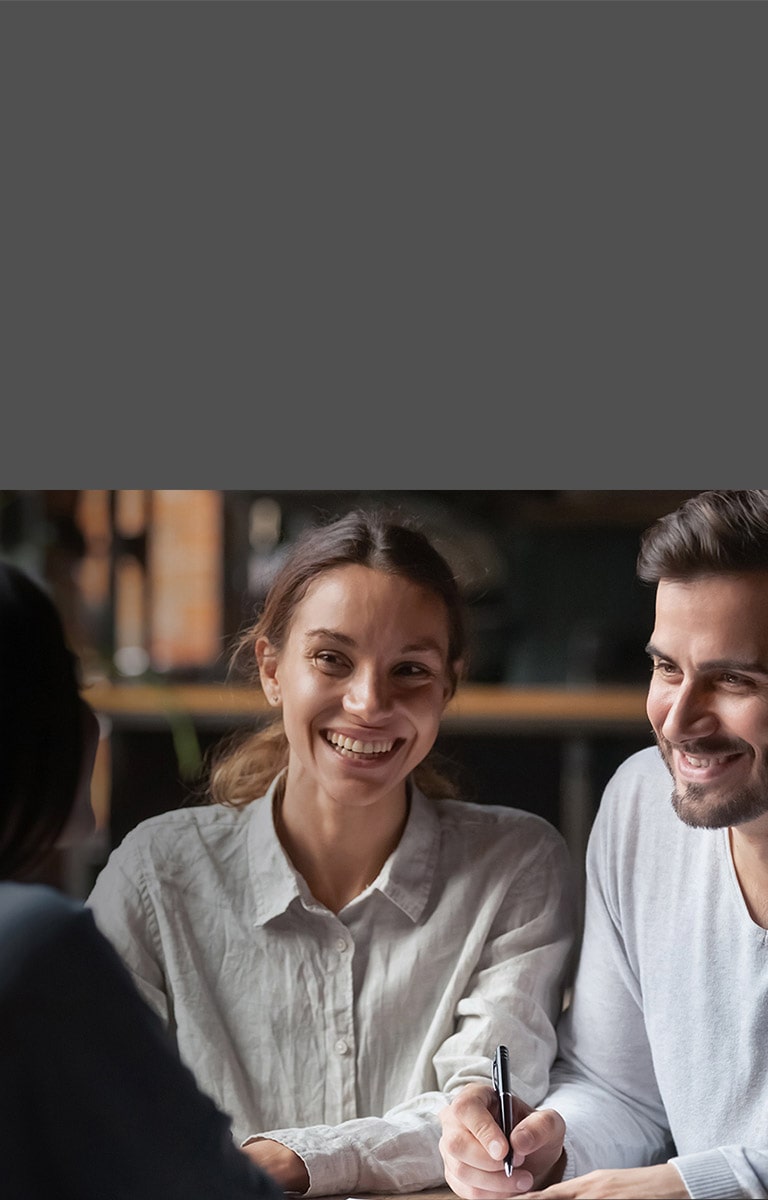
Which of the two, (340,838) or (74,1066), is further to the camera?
(340,838)

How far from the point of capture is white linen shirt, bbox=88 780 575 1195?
3.38 feet

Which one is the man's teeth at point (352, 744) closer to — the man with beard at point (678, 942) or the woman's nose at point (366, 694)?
the woman's nose at point (366, 694)

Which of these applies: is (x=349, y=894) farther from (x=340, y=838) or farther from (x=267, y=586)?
(x=267, y=586)

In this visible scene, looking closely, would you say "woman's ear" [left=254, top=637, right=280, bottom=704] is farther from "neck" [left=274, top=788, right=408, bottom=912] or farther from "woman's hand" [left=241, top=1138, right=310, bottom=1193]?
"woman's hand" [left=241, top=1138, right=310, bottom=1193]

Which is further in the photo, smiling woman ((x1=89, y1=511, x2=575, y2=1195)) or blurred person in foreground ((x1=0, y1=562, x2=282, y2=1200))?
smiling woman ((x1=89, y1=511, x2=575, y2=1195))

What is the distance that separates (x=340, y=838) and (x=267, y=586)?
0.67ft

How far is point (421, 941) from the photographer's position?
3.47 ft

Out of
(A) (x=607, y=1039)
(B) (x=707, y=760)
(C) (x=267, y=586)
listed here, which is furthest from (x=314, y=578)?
(A) (x=607, y=1039)

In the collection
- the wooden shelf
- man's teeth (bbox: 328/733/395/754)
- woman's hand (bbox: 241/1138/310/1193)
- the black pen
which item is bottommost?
woman's hand (bbox: 241/1138/310/1193)

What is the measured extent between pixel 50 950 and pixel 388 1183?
1.09 feet

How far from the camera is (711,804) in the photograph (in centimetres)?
102

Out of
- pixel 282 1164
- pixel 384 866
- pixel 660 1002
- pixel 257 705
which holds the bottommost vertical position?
pixel 282 1164

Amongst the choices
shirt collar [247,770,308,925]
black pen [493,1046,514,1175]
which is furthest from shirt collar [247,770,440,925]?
black pen [493,1046,514,1175]

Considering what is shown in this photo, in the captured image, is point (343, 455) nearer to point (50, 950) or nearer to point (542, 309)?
point (542, 309)
